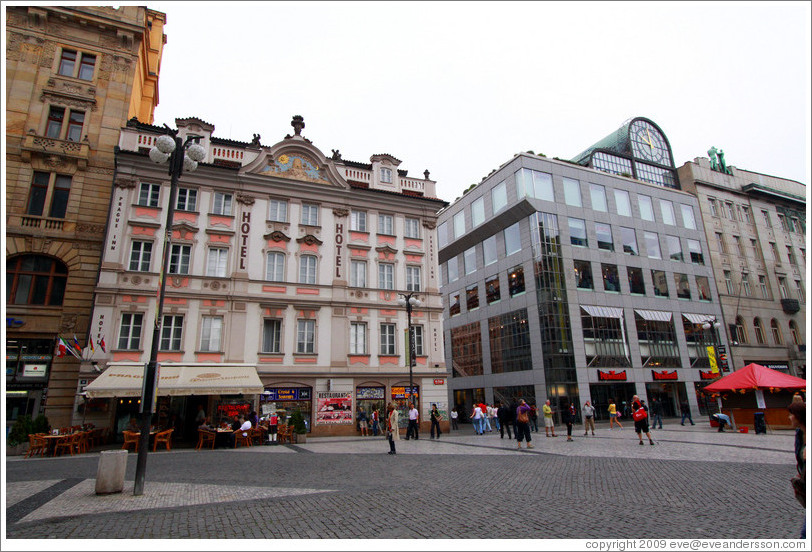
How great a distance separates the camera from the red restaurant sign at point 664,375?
36.6 m

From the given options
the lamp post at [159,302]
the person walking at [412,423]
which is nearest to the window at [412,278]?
the person walking at [412,423]

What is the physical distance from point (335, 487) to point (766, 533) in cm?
717

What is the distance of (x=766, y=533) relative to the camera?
19.3 feet

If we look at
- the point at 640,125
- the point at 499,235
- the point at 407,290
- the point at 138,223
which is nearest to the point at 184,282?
the point at 138,223

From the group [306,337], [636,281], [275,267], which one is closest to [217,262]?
[275,267]

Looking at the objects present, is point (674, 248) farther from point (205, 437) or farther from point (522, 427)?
point (205, 437)

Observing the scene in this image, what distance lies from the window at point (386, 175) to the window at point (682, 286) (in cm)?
2878

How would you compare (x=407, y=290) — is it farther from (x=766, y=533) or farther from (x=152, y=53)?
(x=152, y=53)

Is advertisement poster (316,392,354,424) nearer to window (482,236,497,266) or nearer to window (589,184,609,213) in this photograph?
window (482,236,497,266)

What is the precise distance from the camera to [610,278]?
125ft

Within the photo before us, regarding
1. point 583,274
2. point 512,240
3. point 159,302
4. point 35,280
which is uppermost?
point 512,240

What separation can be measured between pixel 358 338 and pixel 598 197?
88.5 feet

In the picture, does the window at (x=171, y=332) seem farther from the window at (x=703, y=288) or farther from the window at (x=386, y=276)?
the window at (x=703, y=288)

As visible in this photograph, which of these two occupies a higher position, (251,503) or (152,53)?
(152,53)
